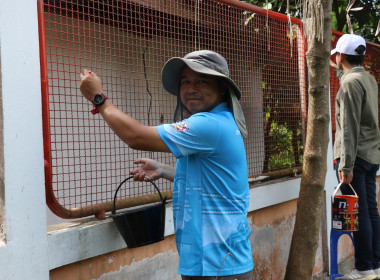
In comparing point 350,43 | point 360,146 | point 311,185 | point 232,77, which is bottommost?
point 311,185

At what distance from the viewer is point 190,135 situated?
2170mm

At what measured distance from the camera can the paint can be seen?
432 cm

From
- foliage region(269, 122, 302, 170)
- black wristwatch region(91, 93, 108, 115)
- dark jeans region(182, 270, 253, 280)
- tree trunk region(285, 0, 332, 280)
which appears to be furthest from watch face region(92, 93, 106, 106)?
foliage region(269, 122, 302, 170)

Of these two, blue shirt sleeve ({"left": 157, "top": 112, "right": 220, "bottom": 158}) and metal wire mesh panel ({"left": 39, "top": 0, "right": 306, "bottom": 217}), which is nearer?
blue shirt sleeve ({"left": 157, "top": 112, "right": 220, "bottom": 158})

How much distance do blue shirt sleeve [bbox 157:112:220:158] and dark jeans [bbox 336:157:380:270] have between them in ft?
8.99

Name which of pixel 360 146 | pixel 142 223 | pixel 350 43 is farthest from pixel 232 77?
pixel 142 223

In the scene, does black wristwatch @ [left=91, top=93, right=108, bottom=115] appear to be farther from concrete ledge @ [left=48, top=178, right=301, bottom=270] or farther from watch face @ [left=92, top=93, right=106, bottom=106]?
concrete ledge @ [left=48, top=178, right=301, bottom=270]

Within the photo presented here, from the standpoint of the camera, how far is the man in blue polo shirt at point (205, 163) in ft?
7.13

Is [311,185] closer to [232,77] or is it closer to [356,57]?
[232,77]

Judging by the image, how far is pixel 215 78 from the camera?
242 cm

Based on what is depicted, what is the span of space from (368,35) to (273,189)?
5374 mm

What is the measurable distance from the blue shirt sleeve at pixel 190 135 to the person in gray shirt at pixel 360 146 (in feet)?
8.17

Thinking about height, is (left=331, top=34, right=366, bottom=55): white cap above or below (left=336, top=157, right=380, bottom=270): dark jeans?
above

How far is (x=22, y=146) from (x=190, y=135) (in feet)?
2.85
